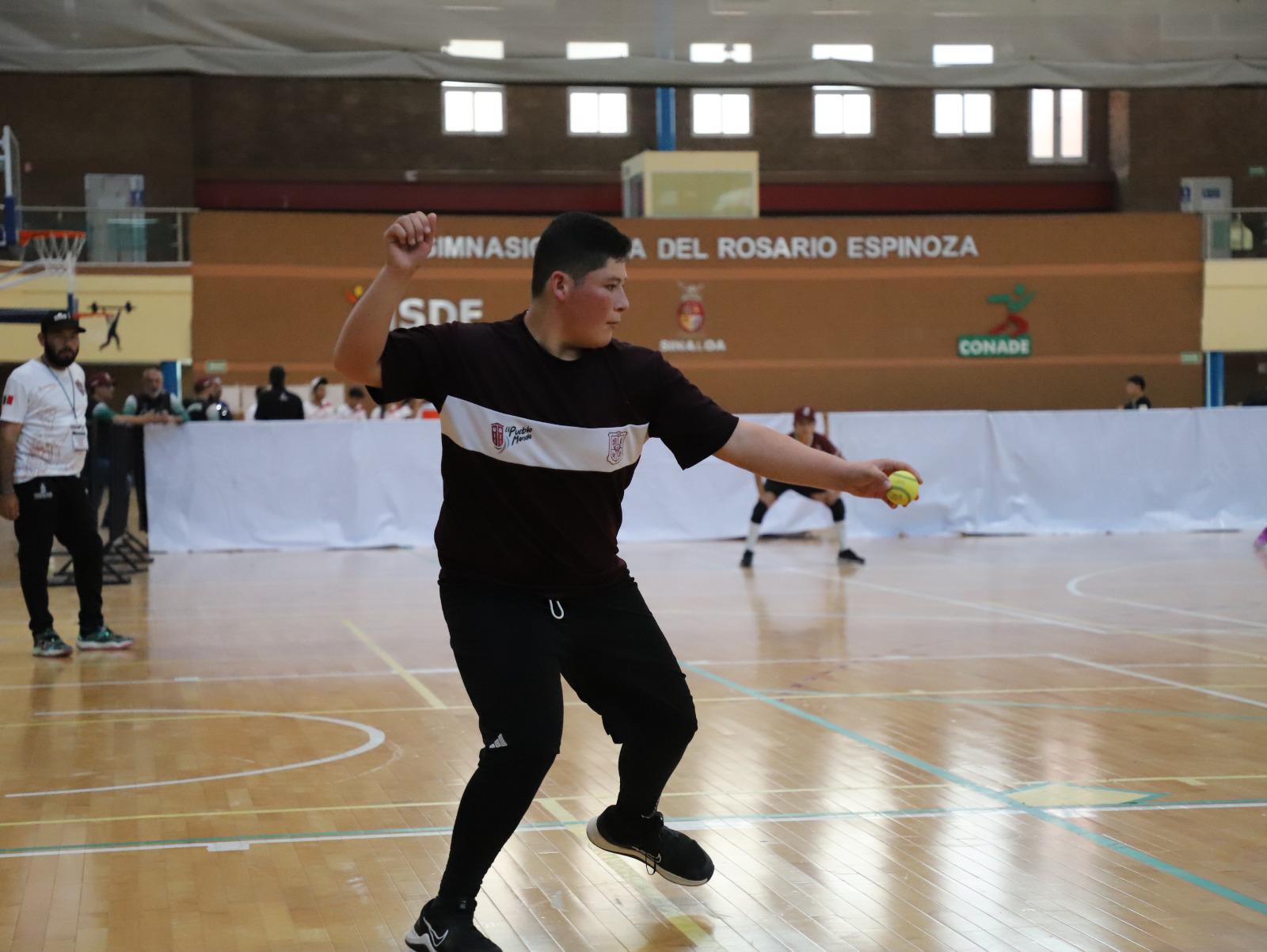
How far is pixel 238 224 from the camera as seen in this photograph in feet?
87.7

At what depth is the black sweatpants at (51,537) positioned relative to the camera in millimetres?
10016

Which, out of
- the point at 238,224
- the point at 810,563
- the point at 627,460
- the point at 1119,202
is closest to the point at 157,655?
the point at 627,460

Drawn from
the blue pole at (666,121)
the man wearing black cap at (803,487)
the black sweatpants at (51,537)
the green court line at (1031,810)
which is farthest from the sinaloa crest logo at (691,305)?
the green court line at (1031,810)

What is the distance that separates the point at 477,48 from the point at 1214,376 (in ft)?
69.3

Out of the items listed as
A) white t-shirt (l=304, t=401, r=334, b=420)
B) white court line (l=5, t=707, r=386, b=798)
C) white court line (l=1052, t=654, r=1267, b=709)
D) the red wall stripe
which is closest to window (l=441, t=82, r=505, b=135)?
the red wall stripe

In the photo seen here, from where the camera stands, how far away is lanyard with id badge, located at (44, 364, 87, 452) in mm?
9969

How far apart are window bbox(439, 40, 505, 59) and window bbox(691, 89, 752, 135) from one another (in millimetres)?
28198

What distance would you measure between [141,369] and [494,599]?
121 ft

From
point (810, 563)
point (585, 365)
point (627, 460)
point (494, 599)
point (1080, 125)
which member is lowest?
point (810, 563)

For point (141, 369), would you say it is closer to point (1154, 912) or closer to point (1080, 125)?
point (1080, 125)

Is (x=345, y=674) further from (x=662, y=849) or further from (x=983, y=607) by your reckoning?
(x=983, y=607)

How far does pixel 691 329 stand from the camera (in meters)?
28.1

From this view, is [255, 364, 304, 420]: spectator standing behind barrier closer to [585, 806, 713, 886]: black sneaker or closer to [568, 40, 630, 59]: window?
[568, 40, 630, 59]: window

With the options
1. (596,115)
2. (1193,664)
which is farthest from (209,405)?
(596,115)
